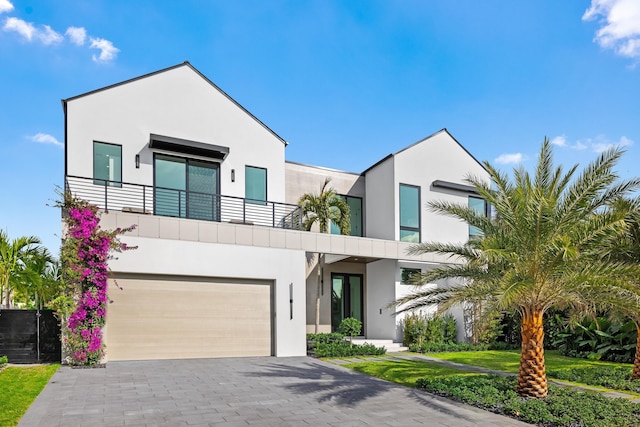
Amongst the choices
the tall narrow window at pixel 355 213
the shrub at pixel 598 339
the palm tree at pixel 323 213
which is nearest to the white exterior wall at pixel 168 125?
the palm tree at pixel 323 213

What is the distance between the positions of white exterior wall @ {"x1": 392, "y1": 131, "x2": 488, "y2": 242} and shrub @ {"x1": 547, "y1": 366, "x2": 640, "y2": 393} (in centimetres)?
844

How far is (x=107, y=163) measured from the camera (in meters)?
15.4

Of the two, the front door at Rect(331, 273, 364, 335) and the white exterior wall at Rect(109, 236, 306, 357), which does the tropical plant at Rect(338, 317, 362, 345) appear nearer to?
the white exterior wall at Rect(109, 236, 306, 357)

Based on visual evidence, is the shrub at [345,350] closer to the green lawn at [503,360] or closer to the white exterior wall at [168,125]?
the green lawn at [503,360]

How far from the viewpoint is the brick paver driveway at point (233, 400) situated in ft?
24.5

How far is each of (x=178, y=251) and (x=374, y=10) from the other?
9.50 meters

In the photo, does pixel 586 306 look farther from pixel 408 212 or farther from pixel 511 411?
pixel 408 212

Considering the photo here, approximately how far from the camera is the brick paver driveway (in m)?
7.48

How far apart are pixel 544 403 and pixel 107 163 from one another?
14074 millimetres

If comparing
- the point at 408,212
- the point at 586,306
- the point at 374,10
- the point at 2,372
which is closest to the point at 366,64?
the point at 374,10

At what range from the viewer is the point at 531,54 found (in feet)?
48.8

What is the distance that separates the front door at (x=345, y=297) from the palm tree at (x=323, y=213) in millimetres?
1015

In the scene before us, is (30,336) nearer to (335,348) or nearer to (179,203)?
(179,203)

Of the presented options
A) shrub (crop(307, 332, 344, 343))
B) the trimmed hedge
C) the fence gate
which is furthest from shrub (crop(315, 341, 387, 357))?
the fence gate
